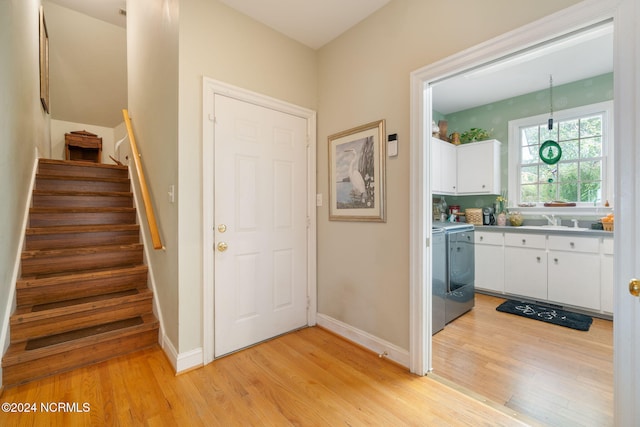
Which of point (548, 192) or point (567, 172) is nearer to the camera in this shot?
point (567, 172)

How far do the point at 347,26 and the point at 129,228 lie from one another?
3.05 meters

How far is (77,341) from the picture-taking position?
200 cm

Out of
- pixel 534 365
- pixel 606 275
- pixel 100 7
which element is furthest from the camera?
pixel 100 7

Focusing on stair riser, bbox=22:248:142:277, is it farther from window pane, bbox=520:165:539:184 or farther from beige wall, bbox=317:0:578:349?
window pane, bbox=520:165:539:184

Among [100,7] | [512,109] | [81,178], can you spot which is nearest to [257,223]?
[81,178]

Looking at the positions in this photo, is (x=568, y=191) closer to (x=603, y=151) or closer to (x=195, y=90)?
(x=603, y=151)

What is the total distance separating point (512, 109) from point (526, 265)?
2230 millimetres

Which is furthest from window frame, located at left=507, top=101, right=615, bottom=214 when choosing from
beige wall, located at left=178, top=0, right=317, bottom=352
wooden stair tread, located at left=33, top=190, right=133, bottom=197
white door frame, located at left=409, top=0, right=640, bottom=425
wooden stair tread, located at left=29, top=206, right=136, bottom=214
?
wooden stair tread, located at left=33, top=190, right=133, bottom=197

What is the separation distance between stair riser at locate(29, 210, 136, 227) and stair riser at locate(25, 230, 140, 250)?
0.27 meters

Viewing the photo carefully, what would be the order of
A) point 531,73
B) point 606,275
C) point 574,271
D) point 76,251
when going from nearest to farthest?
point 76,251 → point 606,275 → point 574,271 → point 531,73

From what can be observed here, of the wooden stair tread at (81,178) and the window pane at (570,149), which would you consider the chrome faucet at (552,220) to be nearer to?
the window pane at (570,149)

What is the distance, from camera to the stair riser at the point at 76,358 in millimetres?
1779

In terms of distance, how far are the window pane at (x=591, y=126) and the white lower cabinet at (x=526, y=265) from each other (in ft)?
4.80

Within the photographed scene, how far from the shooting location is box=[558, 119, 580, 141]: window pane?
3.53 m
